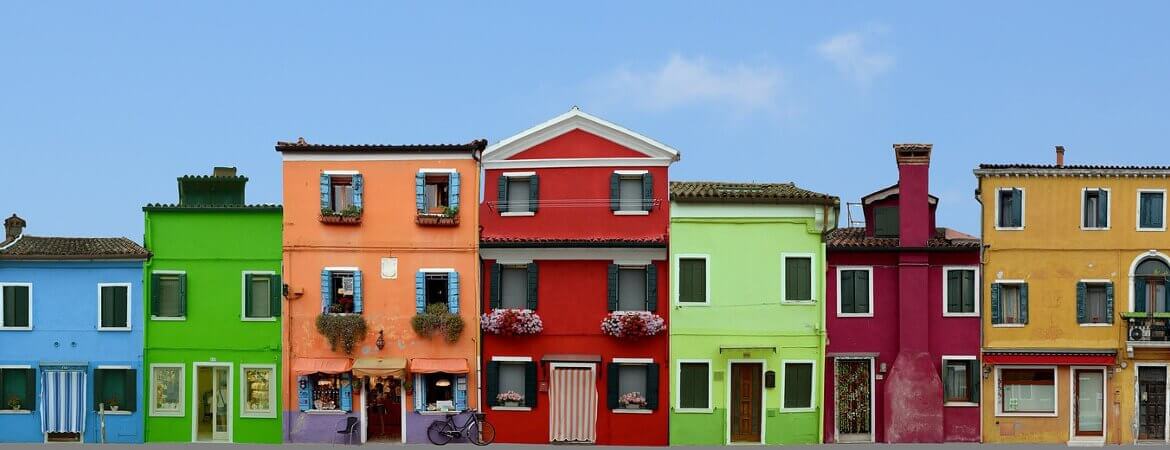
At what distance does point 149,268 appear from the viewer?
34844mm

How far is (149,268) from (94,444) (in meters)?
5.07

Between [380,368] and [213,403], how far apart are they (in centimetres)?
505

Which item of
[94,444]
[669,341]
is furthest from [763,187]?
[94,444]

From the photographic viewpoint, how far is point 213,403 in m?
35.2

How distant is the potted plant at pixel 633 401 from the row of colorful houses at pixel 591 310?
162mm

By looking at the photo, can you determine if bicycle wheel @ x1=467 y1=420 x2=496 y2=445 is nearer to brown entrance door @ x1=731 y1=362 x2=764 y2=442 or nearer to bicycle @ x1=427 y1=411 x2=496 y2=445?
bicycle @ x1=427 y1=411 x2=496 y2=445

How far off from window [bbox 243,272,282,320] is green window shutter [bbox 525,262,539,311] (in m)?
6.93

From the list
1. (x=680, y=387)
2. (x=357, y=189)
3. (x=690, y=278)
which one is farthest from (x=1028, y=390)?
(x=357, y=189)

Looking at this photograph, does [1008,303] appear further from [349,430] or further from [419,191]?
[349,430]

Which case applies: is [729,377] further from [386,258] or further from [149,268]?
[149,268]

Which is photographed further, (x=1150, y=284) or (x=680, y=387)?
(x=1150, y=284)

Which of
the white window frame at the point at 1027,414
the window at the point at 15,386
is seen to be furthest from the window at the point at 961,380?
the window at the point at 15,386

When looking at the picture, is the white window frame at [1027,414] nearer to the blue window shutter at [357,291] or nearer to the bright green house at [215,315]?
the blue window shutter at [357,291]

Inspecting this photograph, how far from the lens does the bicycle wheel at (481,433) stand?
112ft
